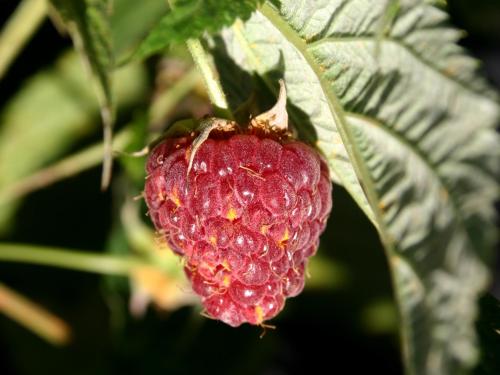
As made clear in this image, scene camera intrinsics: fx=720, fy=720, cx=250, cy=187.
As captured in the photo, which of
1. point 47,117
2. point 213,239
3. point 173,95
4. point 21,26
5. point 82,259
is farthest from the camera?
point 47,117

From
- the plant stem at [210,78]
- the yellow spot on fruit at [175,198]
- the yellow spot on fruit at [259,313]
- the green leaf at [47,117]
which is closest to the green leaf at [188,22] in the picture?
the plant stem at [210,78]

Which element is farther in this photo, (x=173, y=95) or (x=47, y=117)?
(x=47, y=117)

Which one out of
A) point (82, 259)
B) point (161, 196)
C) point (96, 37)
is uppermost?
point (96, 37)

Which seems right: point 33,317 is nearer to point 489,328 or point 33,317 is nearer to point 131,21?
point 131,21

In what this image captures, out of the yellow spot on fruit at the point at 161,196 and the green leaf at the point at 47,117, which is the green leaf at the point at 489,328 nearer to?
the yellow spot on fruit at the point at 161,196

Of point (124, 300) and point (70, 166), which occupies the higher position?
point (70, 166)

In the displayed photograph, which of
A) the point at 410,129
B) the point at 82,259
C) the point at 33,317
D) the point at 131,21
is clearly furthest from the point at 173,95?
the point at 410,129

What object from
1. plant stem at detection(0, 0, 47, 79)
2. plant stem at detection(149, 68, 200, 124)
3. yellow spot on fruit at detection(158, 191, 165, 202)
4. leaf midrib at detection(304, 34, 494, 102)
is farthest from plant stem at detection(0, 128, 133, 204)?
leaf midrib at detection(304, 34, 494, 102)
